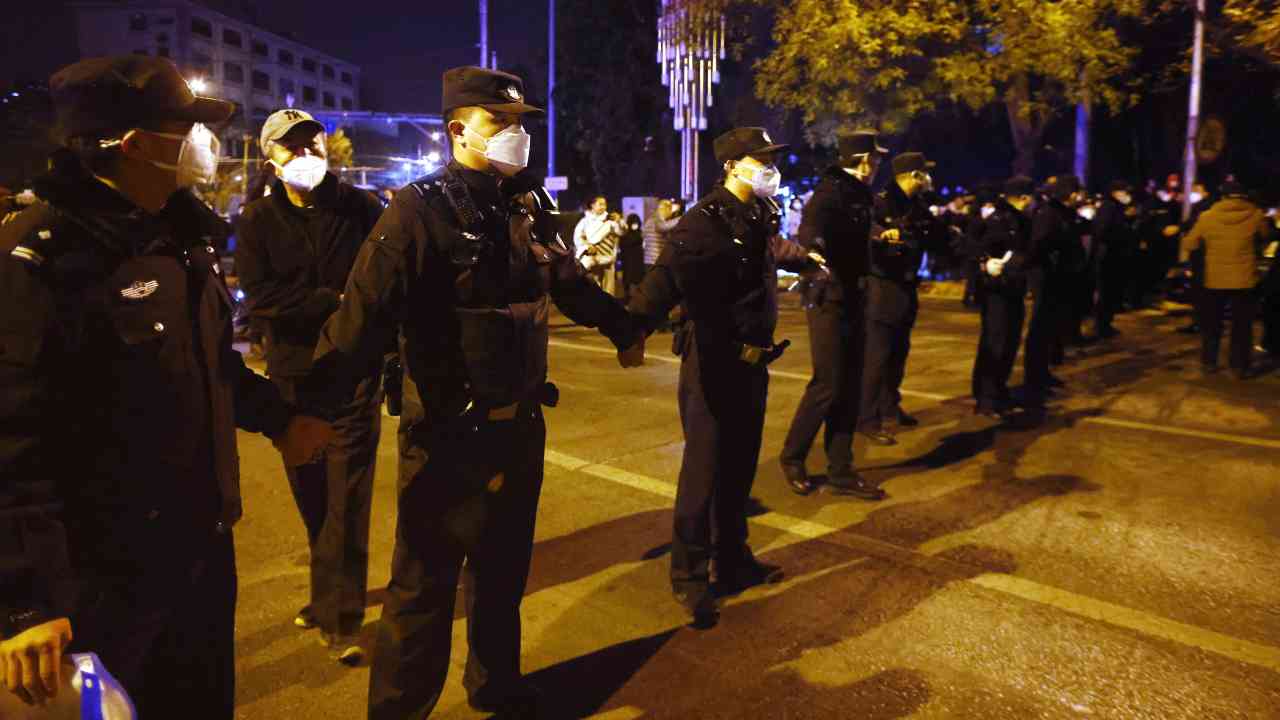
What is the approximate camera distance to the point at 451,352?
10.2 feet

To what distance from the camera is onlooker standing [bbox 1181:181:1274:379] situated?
10.7 meters

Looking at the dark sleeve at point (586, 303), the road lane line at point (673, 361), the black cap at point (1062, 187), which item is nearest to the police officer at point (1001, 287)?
the black cap at point (1062, 187)

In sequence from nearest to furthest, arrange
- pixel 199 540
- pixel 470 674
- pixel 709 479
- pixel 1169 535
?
pixel 199 540 < pixel 470 674 < pixel 709 479 < pixel 1169 535

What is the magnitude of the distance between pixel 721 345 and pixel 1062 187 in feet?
21.2

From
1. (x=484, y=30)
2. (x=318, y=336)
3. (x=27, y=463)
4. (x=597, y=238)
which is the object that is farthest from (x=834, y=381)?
(x=484, y=30)

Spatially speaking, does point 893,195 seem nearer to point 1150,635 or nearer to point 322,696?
point 1150,635

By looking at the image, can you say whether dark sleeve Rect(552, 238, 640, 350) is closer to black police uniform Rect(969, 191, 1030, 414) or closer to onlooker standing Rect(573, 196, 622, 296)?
black police uniform Rect(969, 191, 1030, 414)

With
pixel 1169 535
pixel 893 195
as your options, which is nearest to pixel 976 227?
pixel 893 195

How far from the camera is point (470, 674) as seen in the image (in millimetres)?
3520

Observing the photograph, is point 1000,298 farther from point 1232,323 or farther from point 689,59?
point 689,59

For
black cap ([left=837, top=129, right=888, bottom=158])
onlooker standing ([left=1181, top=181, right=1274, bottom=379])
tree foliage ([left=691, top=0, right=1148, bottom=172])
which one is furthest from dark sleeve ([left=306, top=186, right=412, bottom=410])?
tree foliage ([left=691, top=0, right=1148, bottom=172])

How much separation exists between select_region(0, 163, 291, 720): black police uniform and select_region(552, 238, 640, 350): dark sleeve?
1274mm

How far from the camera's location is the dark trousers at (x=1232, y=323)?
35.0ft

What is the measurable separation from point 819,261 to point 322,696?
10.5 ft
